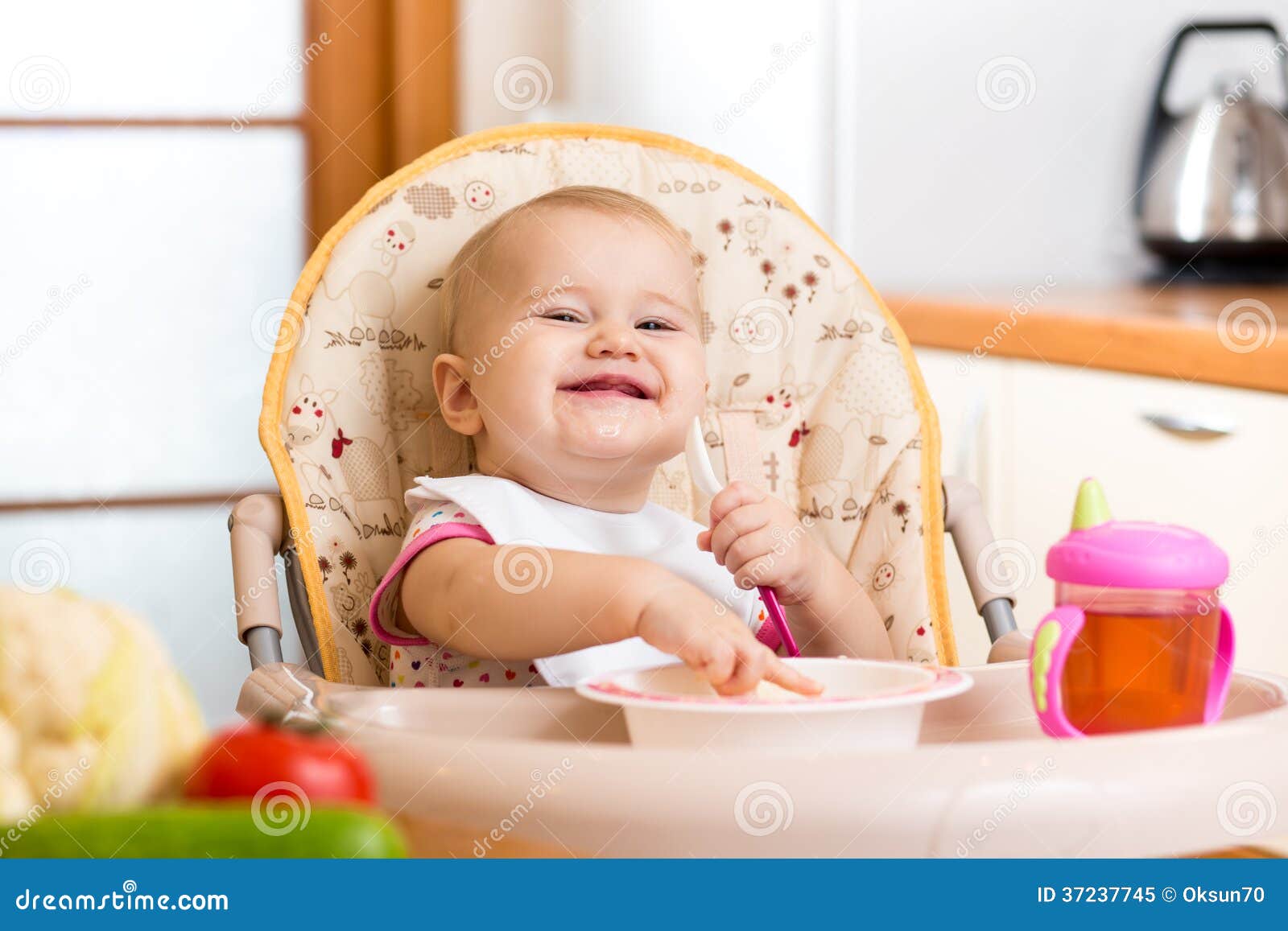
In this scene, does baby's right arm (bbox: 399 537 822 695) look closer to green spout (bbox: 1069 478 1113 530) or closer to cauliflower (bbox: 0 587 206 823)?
green spout (bbox: 1069 478 1113 530)

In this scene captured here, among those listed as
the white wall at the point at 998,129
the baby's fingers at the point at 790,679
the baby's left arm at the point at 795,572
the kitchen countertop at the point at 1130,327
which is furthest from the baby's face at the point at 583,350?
the white wall at the point at 998,129

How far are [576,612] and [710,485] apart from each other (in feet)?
0.58

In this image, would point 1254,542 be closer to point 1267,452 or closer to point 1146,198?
point 1267,452

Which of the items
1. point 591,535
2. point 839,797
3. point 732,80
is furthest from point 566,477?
point 732,80

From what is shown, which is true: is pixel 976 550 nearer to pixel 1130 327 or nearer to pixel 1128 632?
pixel 1128 632

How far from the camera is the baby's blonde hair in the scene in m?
1.02

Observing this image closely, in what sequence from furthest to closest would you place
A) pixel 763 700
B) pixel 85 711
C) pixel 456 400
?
pixel 456 400, pixel 763 700, pixel 85 711

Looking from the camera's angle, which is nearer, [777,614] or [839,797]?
[839,797]

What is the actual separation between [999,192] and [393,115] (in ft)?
3.53

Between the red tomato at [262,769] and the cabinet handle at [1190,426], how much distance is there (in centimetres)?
140

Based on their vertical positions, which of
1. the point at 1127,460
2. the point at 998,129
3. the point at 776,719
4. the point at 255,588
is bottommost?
the point at 1127,460

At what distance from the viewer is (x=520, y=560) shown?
845 mm

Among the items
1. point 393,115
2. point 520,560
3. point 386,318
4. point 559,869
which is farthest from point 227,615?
point 559,869

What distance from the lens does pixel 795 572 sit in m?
0.92
